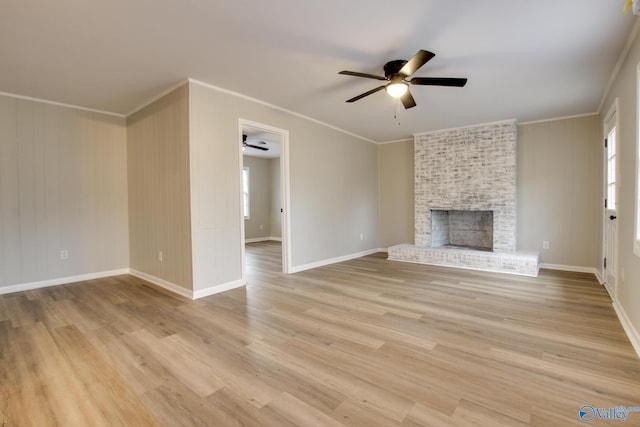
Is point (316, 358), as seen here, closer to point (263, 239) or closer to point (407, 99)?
point (407, 99)

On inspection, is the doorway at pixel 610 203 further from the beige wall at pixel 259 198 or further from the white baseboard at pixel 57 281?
the beige wall at pixel 259 198

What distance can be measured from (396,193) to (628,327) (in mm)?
4374

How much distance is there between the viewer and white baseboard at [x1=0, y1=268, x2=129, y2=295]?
377 centimetres

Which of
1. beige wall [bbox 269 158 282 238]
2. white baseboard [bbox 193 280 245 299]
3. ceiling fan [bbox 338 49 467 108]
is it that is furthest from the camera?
beige wall [bbox 269 158 282 238]

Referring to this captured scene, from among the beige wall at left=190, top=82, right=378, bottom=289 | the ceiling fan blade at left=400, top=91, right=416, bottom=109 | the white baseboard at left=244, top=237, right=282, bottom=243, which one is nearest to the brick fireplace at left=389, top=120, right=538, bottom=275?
the beige wall at left=190, top=82, right=378, bottom=289

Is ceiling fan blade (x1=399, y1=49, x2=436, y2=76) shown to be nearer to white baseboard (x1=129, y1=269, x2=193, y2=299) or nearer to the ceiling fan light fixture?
the ceiling fan light fixture

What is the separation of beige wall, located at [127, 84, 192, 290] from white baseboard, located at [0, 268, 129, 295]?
0.96 feet

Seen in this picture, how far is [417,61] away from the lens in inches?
97.0

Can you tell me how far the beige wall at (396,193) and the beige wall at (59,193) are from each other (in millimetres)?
4920

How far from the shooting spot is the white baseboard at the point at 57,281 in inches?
148

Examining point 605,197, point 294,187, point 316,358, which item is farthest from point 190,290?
point 605,197

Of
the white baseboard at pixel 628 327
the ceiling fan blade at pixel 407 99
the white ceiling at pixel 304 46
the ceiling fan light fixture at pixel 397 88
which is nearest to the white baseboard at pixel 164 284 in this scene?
the white ceiling at pixel 304 46

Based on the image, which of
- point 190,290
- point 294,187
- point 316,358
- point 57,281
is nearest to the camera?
point 316,358

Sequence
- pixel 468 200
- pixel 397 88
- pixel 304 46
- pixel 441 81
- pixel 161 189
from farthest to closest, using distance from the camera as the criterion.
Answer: pixel 468 200, pixel 161 189, pixel 397 88, pixel 441 81, pixel 304 46
